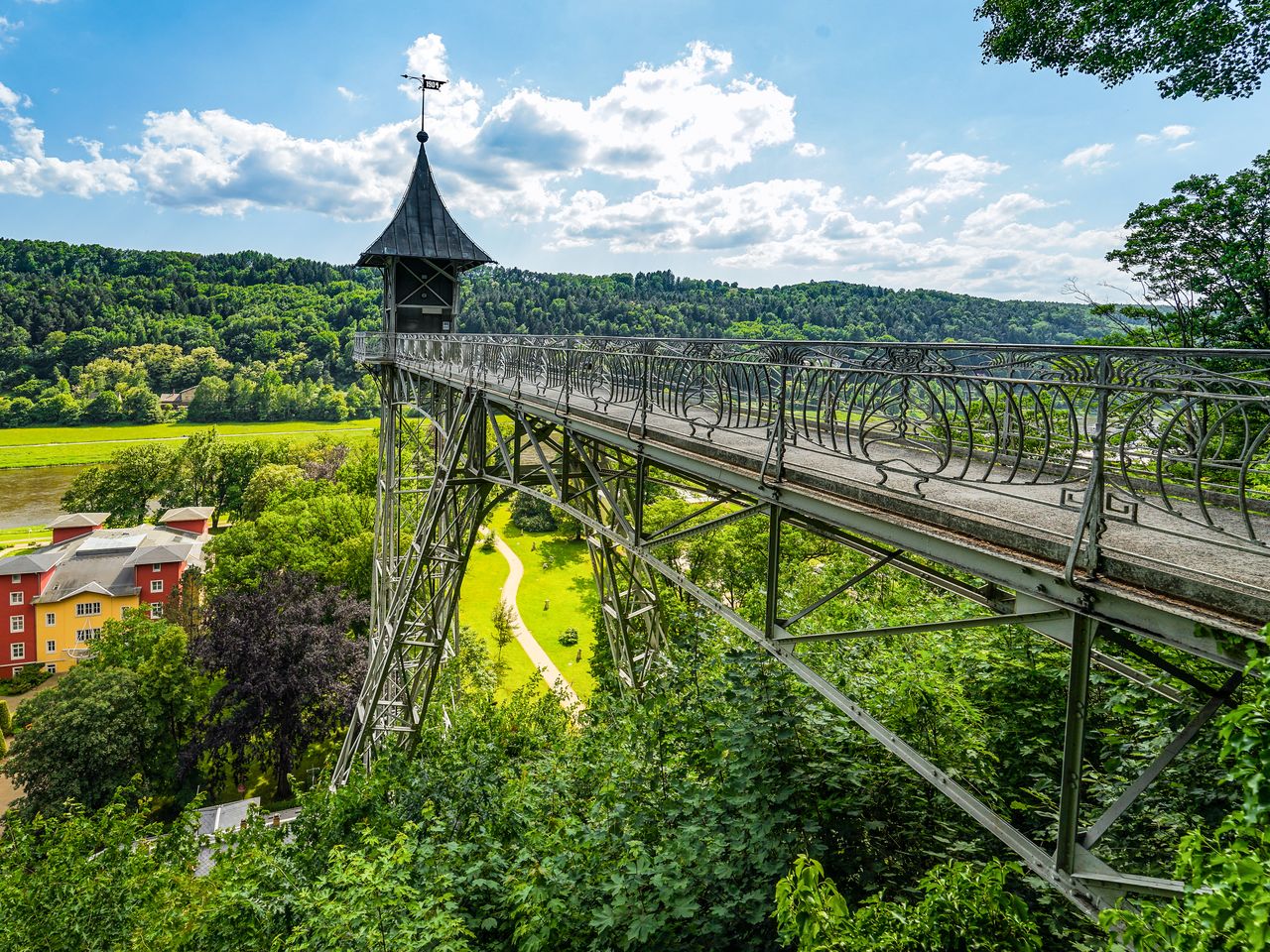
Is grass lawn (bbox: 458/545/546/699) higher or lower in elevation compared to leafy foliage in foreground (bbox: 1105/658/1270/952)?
lower

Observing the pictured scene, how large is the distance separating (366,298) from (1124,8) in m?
130

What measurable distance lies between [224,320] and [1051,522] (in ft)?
452

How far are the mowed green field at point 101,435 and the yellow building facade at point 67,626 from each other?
44454 mm

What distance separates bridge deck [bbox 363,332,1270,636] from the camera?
2.41 m

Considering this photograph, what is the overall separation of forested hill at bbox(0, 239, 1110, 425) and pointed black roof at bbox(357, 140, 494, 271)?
40458 mm

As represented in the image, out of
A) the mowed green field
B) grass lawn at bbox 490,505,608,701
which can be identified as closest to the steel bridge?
grass lawn at bbox 490,505,608,701

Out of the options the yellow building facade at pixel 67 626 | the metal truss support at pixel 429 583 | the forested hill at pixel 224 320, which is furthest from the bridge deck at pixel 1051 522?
the forested hill at pixel 224 320

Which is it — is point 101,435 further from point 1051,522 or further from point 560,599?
point 1051,522

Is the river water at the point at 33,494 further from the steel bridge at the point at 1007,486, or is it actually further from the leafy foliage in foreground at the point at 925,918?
the leafy foliage in foreground at the point at 925,918

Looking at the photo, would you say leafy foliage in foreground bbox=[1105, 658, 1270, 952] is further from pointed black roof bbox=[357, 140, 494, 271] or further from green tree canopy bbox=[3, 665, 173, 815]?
green tree canopy bbox=[3, 665, 173, 815]

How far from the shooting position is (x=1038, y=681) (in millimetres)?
6520

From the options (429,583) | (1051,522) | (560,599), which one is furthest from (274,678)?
(1051,522)

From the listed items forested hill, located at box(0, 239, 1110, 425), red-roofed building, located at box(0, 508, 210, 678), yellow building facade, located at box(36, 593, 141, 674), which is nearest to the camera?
red-roofed building, located at box(0, 508, 210, 678)

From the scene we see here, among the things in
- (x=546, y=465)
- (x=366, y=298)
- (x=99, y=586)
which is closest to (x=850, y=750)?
(x=546, y=465)
